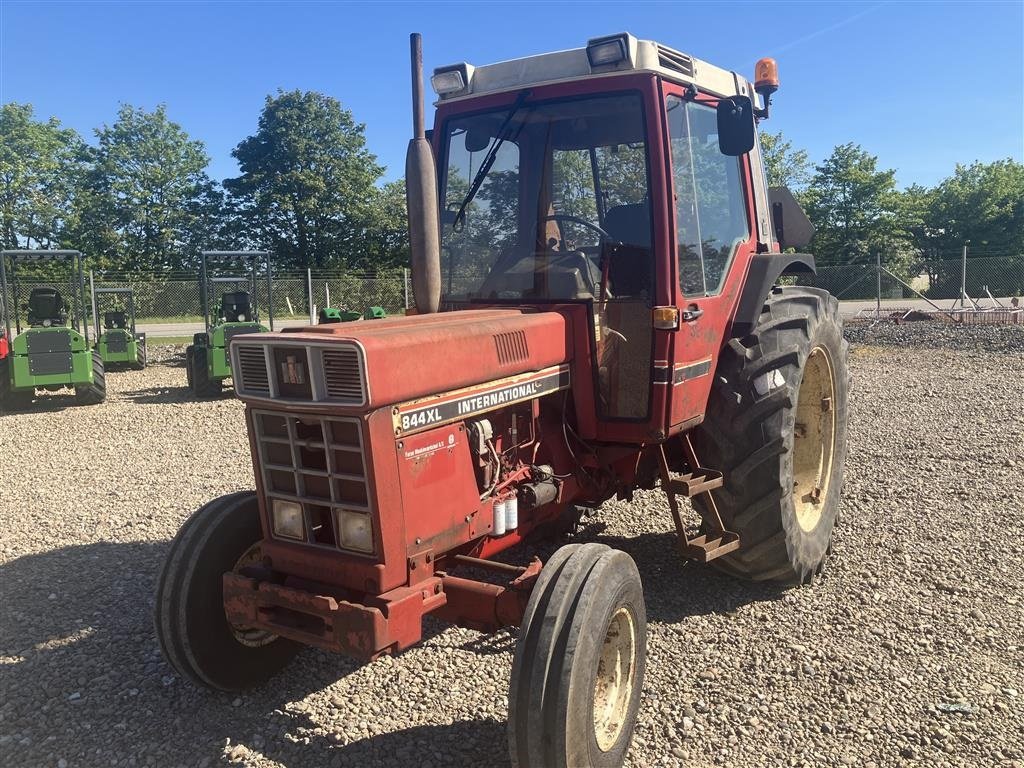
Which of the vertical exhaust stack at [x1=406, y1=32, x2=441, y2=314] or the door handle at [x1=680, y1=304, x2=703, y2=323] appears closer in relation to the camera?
the vertical exhaust stack at [x1=406, y1=32, x2=441, y2=314]

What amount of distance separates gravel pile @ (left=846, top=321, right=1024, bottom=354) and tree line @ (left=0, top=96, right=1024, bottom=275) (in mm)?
21573

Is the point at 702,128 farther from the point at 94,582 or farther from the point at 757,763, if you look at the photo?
the point at 94,582

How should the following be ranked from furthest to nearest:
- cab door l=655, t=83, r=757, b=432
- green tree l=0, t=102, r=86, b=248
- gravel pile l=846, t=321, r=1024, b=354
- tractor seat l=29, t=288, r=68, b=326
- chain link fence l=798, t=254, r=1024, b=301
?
1. green tree l=0, t=102, r=86, b=248
2. chain link fence l=798, t=254, r=1024, b=301
3. gravel pile l=846, t=321, r=1024, b=354
4. tractor seat l=29, t=288, r=68, b=326
5. cab door l=655, t=83, r=757, b=432

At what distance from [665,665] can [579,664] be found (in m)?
1.16

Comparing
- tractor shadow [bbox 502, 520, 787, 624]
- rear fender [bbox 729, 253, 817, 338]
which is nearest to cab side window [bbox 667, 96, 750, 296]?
rear fender [bbox 729, 253, 817, 338]

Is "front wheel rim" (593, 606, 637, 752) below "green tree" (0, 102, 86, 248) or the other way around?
below

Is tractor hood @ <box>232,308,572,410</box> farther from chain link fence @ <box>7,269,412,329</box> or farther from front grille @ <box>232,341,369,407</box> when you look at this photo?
chain link fence @ <box>7,269,412,329</box>

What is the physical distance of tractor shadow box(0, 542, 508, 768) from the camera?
2969mm

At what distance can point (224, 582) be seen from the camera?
9.93ft

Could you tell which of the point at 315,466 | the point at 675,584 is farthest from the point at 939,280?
the point at 315,466

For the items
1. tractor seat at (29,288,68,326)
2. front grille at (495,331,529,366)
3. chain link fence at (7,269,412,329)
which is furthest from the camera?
chain link fence at (7,269,412,329)

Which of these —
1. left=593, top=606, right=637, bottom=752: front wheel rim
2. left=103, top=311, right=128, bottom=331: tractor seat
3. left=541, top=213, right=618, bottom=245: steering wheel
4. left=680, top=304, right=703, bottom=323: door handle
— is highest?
left=103, top=311, right=128, bottom=331: tractor seat

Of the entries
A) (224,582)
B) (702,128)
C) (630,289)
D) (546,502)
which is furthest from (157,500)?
(702,128)

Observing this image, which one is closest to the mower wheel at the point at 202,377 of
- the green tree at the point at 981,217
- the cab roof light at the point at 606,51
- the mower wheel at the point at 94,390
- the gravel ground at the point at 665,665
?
the mower wheel at the point at 94,390
